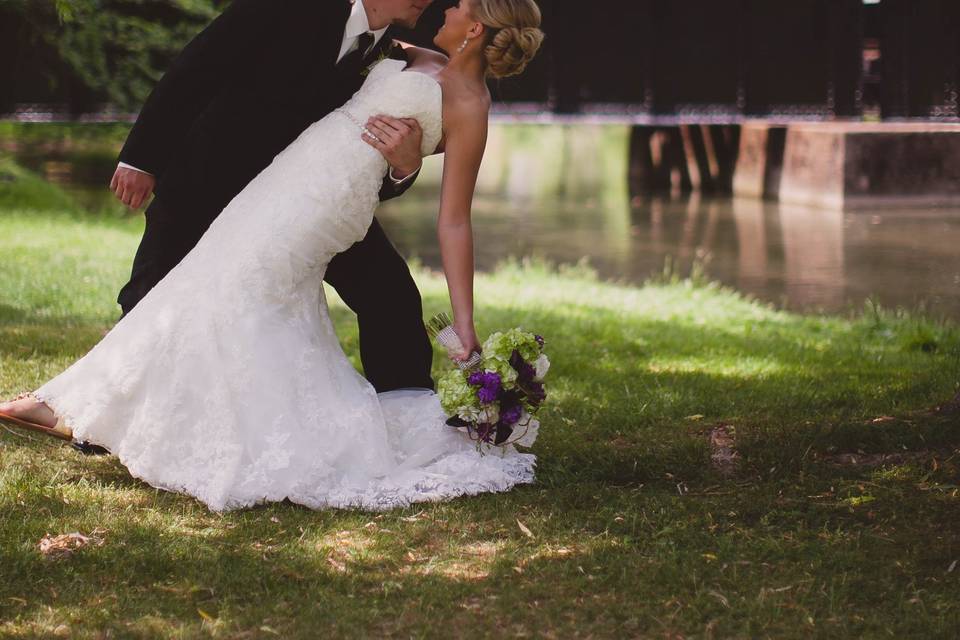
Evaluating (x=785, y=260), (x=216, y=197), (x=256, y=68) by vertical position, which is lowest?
(x=785, y=260)

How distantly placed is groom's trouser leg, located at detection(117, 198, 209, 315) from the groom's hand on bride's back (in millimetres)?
71

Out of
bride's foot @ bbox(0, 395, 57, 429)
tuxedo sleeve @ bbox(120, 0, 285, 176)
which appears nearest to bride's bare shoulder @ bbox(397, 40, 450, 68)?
tuxedo sleeve @ bbox(120, 0, 285, 176)

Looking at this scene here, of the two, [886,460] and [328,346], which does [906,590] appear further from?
[328,346]

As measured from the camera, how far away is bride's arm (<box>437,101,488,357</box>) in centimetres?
415

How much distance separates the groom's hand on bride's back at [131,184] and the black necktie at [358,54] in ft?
2.60

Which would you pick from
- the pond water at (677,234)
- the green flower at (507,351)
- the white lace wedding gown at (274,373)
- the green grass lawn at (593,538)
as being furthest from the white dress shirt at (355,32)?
the pond water at (677,234)

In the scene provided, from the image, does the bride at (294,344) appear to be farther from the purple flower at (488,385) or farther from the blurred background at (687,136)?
the blurred background at (687,136)

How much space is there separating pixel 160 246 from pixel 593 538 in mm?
1880

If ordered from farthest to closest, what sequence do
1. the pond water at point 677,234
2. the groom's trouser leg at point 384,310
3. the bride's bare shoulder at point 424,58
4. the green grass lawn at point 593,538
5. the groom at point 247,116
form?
1. the pond water at point 677,234
2. the groom's trouser leg at point 384,310
3. the bride's bare shoulder at point 424,58
4. the groom at point 247,116
5. the green grass lawn at point 593,538

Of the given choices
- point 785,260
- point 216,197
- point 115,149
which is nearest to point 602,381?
point 216,197

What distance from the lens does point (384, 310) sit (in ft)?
15.0

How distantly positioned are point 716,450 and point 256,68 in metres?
2.18

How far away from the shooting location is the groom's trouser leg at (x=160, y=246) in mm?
4395

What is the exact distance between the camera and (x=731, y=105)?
2134 centimetres
